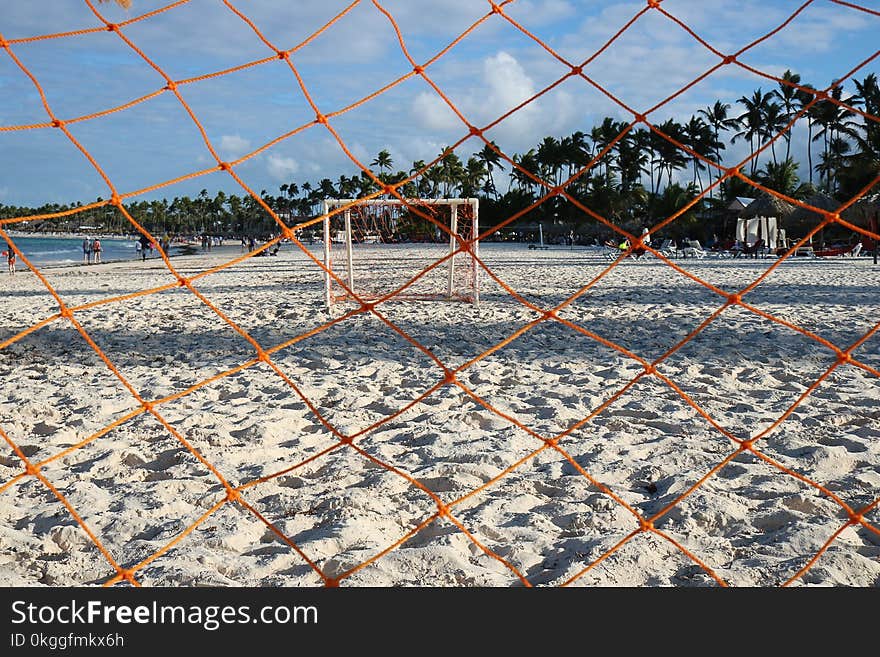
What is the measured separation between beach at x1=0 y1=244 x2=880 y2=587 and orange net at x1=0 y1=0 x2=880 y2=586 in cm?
1

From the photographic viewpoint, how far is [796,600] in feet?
5.79

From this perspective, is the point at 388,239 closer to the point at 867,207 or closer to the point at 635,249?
the point at 635,249

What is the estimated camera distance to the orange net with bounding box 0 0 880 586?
80.5 inches

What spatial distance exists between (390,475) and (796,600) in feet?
4.56

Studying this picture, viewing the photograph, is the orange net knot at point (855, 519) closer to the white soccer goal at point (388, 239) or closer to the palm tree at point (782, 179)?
the white soccer goal at point (388, 239)

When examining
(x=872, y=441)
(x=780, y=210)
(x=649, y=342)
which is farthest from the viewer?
(x=780, y=210)

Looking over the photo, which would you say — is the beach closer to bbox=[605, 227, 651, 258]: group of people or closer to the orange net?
the orange net

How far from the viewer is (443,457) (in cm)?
283

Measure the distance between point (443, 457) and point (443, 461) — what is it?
0.13 ft

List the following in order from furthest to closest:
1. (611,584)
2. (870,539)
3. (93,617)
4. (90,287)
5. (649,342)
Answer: (90,287)
(649,342)
(870,539)
(611,584)
(93,617)

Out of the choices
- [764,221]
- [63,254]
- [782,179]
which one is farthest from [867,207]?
[63,254]

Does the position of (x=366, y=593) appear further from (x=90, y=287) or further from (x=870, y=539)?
(x=90, y=287)

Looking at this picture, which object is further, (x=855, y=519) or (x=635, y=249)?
(x=635, y=249)

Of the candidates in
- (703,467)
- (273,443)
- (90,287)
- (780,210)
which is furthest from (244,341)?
(780,210)
